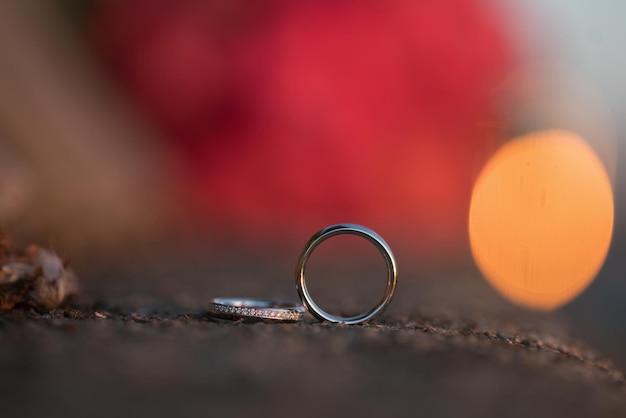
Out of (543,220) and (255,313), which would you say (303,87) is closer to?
(543,220)

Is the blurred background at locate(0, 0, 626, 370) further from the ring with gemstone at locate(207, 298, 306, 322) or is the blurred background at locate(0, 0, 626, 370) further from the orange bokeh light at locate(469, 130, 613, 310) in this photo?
the ring with gemstone at locate(207, 298, 306, 322)

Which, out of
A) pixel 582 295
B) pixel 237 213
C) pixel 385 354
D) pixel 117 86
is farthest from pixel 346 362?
pixel 117 86

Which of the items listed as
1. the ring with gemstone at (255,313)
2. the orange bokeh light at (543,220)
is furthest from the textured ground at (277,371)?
the orange bokeh light at (543,220)

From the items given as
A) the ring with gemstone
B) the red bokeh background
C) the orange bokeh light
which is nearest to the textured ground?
the ring with gemstone

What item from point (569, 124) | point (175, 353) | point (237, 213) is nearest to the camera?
point (175, 353)

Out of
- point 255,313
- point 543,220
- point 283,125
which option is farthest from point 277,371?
point 283,125

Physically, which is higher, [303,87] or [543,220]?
[303,87]

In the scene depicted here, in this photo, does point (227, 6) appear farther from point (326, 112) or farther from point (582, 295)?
point (582, 295)
